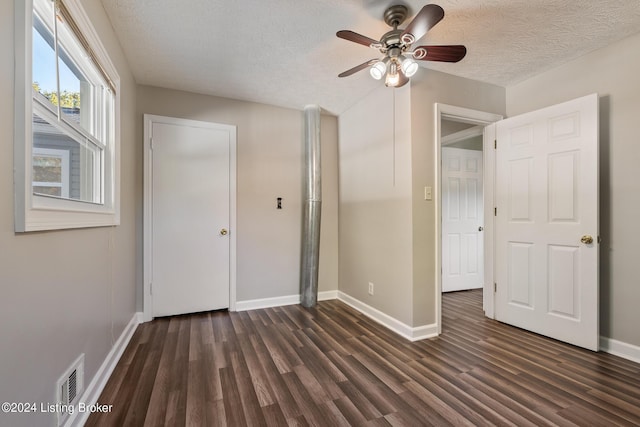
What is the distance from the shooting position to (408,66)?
1734mm

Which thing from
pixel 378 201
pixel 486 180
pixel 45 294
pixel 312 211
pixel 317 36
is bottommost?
pixel 45 294

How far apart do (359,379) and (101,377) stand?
1609 mm

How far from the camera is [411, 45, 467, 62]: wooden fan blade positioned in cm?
166

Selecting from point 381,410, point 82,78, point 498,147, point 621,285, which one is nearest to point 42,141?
point 82,78

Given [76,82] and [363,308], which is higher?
[76,82]

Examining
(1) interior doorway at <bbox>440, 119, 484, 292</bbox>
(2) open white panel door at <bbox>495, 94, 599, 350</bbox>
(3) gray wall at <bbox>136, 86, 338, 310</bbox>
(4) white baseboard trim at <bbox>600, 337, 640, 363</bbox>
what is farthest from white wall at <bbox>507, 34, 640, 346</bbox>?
(3) gray wall at <bbox>136, 86, 338, 310</bbox>

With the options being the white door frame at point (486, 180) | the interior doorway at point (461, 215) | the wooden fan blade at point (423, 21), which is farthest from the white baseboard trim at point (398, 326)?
the wooden fan blade at point (423, 21)

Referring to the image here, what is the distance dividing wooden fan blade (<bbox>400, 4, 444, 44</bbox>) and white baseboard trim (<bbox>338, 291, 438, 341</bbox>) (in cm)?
221

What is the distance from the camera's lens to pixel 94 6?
1596mm

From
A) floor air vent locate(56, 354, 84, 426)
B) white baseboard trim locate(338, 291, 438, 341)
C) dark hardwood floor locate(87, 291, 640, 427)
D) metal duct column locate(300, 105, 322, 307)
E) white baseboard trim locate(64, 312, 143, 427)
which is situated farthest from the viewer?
metal duct column locate(300, 105, 322, 307)

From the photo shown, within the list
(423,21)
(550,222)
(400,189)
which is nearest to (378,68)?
(423,21)

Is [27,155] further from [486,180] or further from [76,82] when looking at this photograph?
[486,180]

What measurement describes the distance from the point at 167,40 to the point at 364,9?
1.49m

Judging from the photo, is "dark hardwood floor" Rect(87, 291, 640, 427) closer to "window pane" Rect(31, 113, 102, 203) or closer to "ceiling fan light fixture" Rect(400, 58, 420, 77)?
"window pane" Rect(31, 113, 102, 203)
